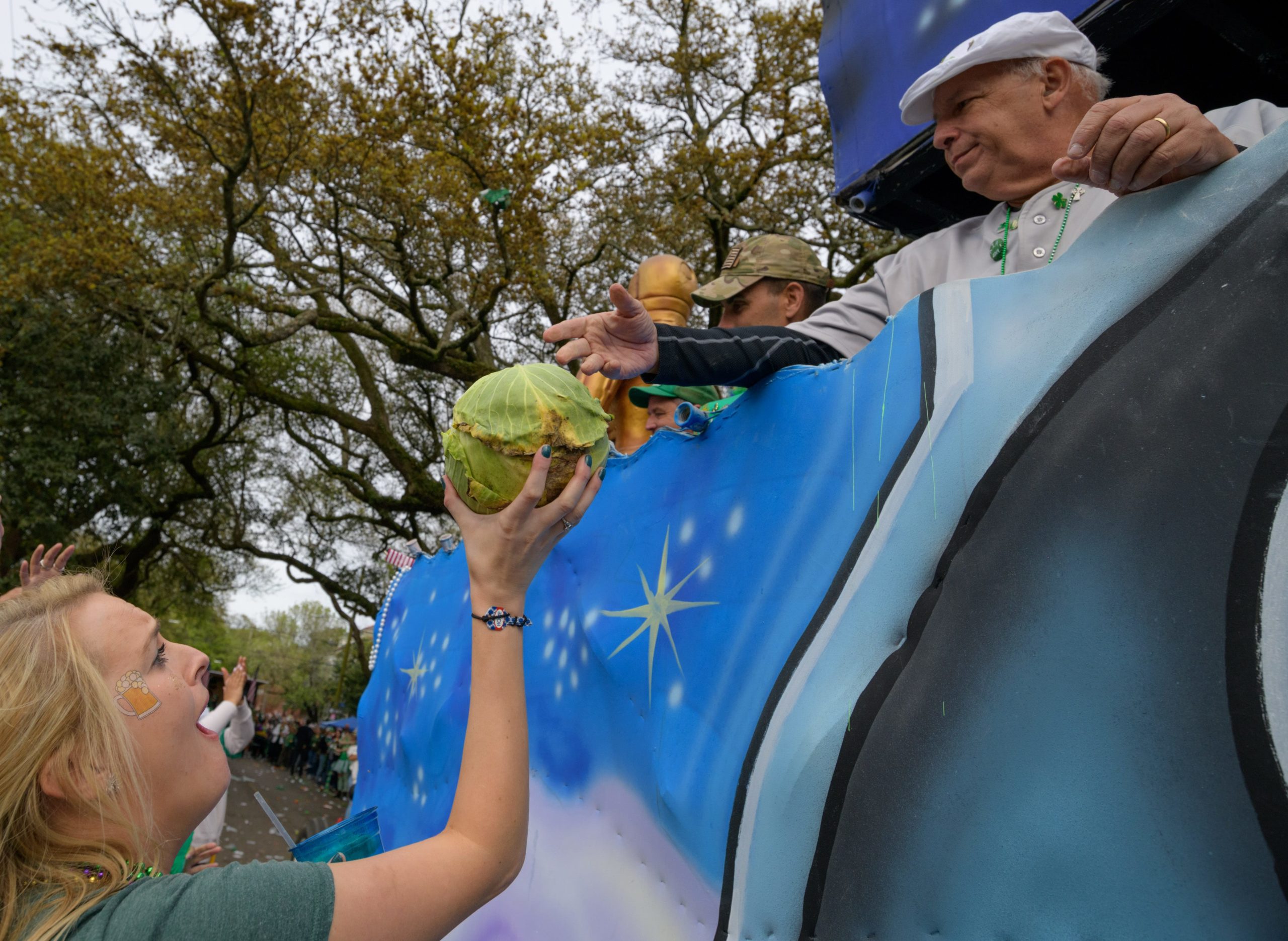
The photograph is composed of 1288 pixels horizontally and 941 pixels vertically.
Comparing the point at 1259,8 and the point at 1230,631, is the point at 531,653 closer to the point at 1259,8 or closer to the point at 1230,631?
the point at 1230,631

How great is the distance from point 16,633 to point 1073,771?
60.0 inches

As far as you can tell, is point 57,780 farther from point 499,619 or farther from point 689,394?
point 689,394

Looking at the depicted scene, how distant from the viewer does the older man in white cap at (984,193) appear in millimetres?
1719

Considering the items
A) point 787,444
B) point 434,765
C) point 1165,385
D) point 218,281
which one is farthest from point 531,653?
point 218,281

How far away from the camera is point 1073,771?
1.20 m

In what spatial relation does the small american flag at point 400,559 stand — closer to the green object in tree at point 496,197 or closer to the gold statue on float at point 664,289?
the gold statue on float at point 664,289

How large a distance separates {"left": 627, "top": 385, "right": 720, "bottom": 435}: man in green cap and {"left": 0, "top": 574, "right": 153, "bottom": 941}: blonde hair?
59.7 inches

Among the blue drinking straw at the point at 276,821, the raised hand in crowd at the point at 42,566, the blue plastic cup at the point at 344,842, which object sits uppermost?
the raised hand in crowd at the point at 42,566

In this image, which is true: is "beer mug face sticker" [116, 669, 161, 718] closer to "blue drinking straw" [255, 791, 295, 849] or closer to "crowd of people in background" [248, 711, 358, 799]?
"blue drinking straw" [255, 791, 295, 849]

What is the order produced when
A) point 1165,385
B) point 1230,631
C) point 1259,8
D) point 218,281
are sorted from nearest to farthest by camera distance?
point 1230,631 < point 1165,385 < point 1259,8 < point 218,281

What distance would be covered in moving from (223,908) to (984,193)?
1855 mm

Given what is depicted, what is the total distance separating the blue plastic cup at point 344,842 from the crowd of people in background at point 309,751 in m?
15.0

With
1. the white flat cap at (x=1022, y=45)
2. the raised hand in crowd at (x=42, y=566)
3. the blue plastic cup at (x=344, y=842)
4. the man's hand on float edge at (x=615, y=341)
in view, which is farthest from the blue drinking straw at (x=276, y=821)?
the white flat cap at (x=1022, y=45)

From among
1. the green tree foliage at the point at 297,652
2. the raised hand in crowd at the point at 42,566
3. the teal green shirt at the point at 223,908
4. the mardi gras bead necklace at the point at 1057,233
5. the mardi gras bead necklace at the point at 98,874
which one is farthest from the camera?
the green tree foliage at the point at 297,652
